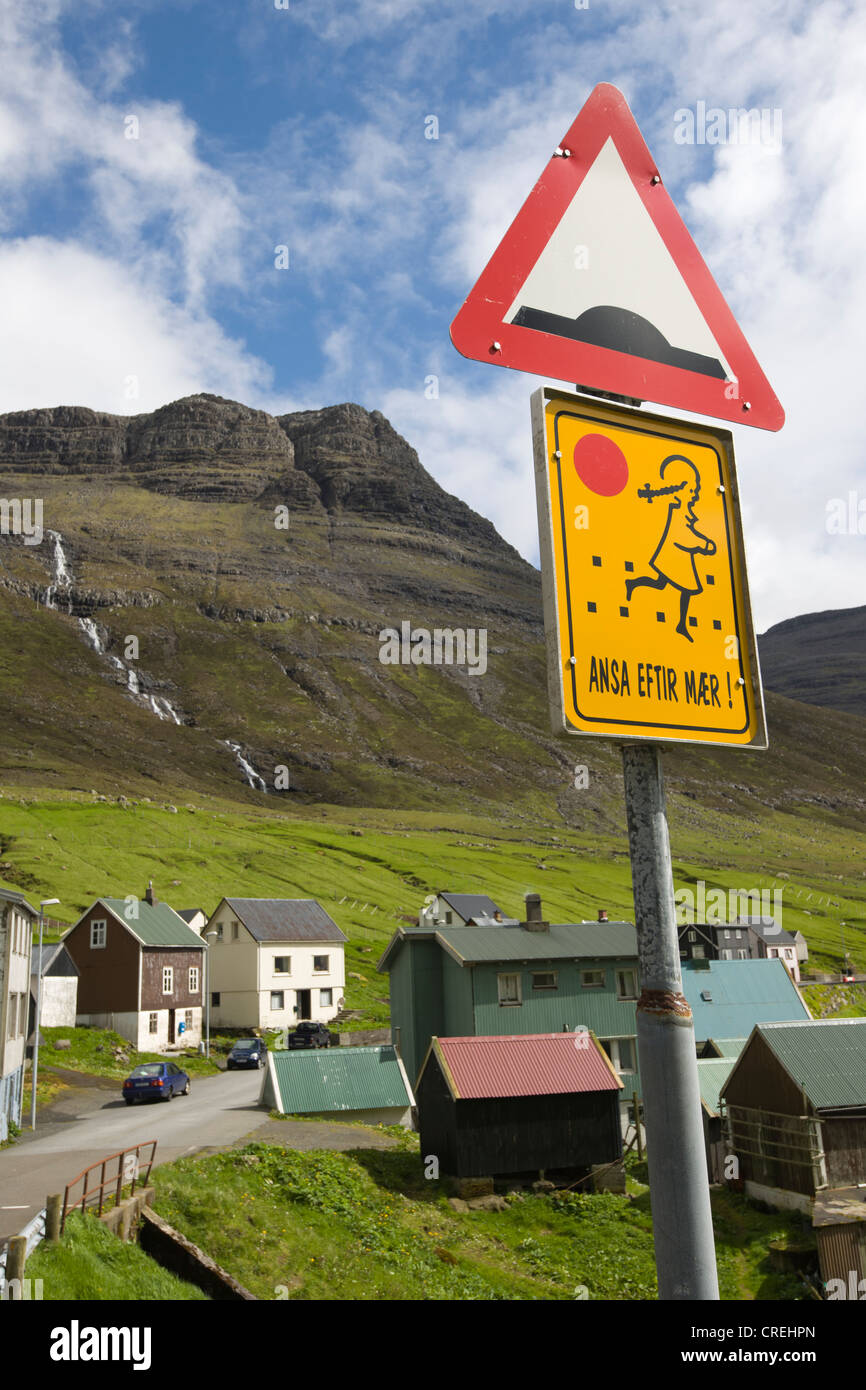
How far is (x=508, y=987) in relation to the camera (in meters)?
47.1

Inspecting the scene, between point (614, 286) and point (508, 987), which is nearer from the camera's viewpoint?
point (614, 286)

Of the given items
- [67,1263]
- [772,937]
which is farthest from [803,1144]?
[772,937]

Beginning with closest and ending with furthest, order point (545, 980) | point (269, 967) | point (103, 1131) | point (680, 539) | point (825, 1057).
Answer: point (680, 539), point (103, 1131), point (825, 1057), point (545, 980), point (269, 967)

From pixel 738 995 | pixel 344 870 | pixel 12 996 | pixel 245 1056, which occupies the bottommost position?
pixel 245 1056

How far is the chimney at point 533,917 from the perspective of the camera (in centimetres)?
5075

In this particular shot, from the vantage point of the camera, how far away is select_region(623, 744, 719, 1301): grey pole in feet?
10.5

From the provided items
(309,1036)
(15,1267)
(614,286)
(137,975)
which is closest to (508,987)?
(309,1036)

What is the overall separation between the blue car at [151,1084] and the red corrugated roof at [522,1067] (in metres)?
15.3

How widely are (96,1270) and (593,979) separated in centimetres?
3557

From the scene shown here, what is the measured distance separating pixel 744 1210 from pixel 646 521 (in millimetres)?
38204

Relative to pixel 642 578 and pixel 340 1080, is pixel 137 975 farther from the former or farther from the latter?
pixel 642 578

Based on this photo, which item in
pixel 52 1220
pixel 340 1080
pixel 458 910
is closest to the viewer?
pixel 52 1220

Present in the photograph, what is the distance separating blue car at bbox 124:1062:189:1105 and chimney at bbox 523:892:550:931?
59.5ft

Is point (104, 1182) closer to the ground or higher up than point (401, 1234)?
higher up
